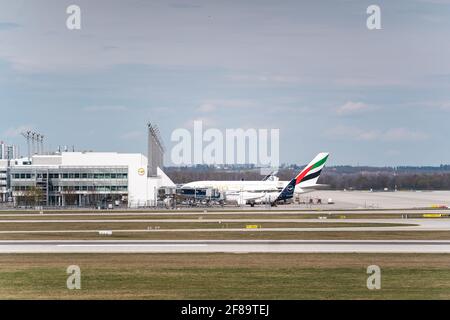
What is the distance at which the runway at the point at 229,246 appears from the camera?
49.7 metres

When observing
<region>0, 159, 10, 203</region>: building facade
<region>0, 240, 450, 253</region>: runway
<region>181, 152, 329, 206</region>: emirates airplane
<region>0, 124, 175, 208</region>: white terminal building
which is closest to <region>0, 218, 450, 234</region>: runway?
<region>0, 240, 450, 253</region>: runway

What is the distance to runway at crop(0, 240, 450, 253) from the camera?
49.7m

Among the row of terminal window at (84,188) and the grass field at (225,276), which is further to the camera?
the row of terminal window at (84,188)

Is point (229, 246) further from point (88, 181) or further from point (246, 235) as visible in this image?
point (88, 181)

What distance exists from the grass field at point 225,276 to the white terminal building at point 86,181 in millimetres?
85264

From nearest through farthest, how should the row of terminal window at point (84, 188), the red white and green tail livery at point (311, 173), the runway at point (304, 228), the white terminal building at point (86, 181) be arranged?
1. the runway at point (304, 228)
2. the white terminal building at point (86, 181)
3. the row of terminal window at point (84, 188)
4. the red white and green tail livery at point (311, 173)

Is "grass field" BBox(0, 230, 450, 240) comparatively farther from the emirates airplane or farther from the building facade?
the building facade

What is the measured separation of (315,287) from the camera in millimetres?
35031

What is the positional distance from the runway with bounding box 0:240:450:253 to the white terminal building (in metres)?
75.4

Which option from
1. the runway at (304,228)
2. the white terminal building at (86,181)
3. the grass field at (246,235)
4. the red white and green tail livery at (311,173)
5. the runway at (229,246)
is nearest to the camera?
the runway at (229,246)

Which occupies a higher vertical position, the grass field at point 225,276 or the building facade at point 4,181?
the building facade at point 4,181

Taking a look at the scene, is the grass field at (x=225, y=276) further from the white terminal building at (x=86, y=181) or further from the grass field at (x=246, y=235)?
the white terminal building at (x=86, y=181)

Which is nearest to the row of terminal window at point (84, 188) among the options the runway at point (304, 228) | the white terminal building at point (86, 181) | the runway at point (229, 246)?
the white terminal building at point (86, 181)
